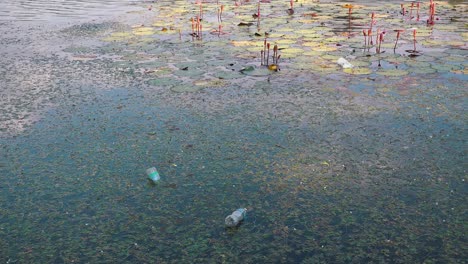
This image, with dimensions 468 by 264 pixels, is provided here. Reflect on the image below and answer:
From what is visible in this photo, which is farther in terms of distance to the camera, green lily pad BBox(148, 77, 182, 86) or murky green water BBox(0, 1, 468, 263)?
green lily pad BBox(148, 77, 182, 86)

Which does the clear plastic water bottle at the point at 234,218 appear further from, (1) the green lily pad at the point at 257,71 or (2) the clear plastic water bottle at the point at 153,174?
(1) the green lily pad at the point at 257,71

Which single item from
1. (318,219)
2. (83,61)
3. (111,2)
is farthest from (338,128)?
(111,2)

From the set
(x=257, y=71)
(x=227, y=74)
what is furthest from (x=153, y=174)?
(x=257, y=71)

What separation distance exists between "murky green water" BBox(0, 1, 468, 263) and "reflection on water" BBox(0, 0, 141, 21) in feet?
8.77

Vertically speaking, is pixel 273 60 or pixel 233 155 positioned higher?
pixel 273 60

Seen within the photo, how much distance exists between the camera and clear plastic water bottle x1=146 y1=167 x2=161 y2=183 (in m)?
2.46

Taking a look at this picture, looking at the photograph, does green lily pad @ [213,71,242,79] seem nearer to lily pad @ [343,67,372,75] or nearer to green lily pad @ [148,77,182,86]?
green lily pad @ [148,77,182,86]

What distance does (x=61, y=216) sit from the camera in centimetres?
215

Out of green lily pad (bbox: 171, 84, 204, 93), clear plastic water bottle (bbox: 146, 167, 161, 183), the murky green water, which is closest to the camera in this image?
the murky green water

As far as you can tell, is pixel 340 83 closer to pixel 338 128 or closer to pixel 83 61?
pixel 338 128

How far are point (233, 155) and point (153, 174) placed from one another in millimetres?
506

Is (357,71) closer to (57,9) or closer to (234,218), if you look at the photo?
(234,218)

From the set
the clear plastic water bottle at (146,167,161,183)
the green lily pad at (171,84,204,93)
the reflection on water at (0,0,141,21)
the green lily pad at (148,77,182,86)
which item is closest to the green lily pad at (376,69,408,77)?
the green lily pad at (171,84,204,93)

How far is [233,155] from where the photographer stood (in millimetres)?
2721
